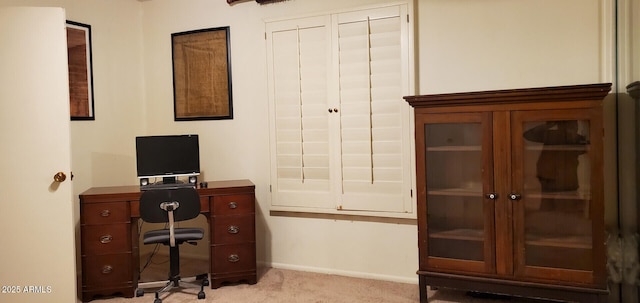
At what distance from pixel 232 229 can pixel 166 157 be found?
76cm

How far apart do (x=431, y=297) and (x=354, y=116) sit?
4.55 feet

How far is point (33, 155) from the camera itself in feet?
9.32

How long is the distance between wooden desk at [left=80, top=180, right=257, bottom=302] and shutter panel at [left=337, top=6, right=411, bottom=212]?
31.6 inches

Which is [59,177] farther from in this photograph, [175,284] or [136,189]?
[175,284]

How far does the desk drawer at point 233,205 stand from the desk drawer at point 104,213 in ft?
2.04

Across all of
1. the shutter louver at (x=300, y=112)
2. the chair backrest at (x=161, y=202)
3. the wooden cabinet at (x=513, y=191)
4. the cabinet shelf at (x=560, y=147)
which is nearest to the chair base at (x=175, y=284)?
the chair backrest at (x=161, y=202)

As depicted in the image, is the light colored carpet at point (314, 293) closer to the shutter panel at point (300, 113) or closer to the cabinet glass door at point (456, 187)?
the cabinet glass door at point (456, 187)

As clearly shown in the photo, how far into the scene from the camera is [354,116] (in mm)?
3420

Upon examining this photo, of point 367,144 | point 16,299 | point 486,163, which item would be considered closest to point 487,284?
point 486,163

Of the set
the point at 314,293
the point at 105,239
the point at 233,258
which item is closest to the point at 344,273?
the point at 314,293

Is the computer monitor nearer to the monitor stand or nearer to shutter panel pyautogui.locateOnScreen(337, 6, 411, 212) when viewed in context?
the monitor stand

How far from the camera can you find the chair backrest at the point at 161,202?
3.03m

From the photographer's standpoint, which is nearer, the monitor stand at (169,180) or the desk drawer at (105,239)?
the desk drawer at (105,239)

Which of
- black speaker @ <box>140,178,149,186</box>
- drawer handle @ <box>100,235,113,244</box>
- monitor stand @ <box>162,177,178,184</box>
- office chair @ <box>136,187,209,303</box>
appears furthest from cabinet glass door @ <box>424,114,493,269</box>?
drawer handle @ <box>100,235,113,244</box>
